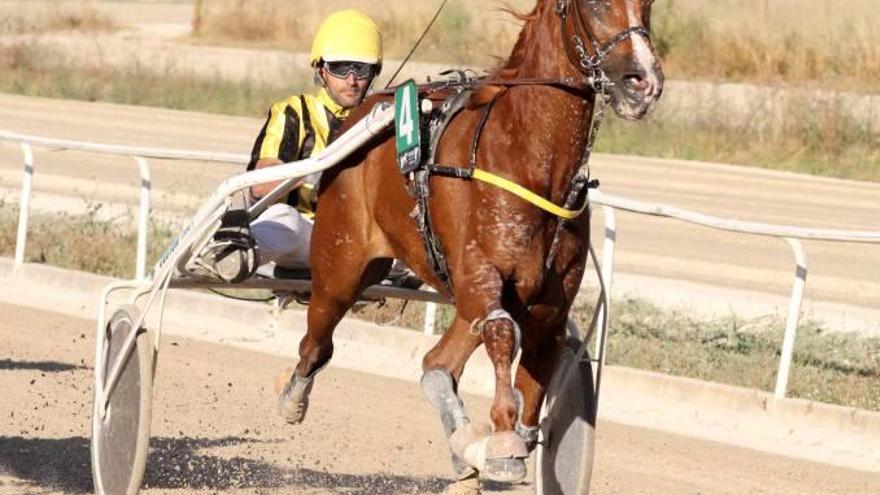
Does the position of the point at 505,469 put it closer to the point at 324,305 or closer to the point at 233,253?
the point at 324,305

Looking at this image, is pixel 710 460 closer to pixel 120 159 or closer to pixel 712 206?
pixel 712 206

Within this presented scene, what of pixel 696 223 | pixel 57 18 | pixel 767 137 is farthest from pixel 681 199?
pixel 57 18

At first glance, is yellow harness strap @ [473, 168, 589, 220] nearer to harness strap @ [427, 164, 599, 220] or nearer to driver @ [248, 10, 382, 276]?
harness strap @ [427, 164, 599, 220]

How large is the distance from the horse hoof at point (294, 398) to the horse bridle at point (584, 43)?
204cm

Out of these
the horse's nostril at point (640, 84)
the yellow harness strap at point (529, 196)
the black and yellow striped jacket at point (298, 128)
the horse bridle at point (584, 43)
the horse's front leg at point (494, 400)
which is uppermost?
the horse bridle at point (584, 43)

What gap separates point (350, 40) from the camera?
7148mm

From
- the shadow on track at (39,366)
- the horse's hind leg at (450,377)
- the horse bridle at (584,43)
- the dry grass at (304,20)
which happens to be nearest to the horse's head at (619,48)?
the horse bridle at (584,43)

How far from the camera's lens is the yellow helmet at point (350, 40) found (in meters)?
7.15

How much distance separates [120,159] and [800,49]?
10.5 m

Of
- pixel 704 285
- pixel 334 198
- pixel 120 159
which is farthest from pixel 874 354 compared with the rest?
pixel 120 159

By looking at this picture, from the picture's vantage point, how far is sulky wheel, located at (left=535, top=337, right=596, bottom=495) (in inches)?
254

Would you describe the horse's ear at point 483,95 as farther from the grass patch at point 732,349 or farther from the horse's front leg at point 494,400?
the grass patch at point 732,349

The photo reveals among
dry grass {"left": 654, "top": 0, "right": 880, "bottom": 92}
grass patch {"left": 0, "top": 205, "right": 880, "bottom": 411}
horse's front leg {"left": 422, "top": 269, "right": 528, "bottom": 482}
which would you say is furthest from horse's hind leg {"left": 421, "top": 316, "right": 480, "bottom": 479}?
dry grass {"left": 654, "top": 0, "right": 880, "bottom": 92}

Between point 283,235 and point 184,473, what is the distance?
109 cm
